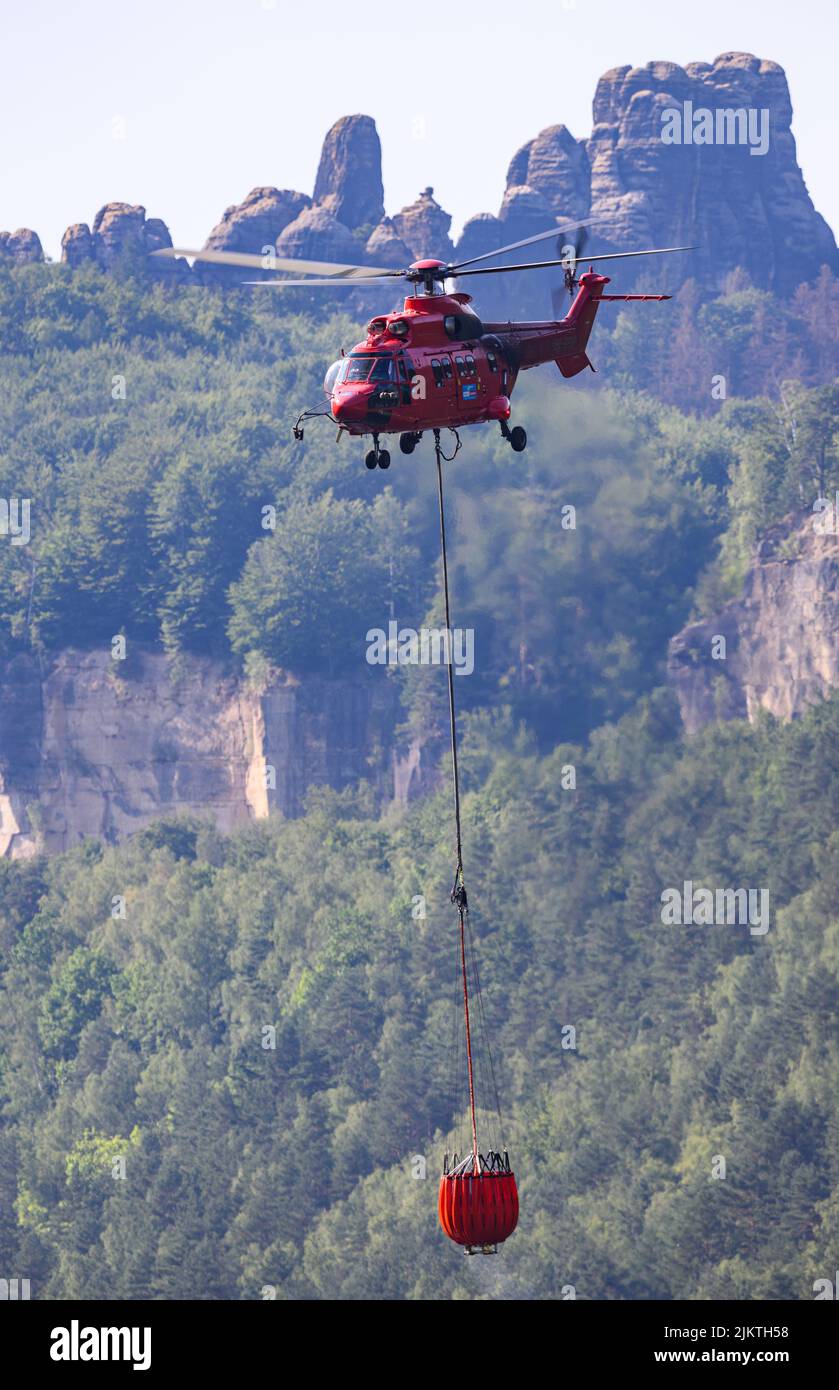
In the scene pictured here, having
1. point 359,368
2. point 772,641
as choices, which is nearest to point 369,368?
point 359,368

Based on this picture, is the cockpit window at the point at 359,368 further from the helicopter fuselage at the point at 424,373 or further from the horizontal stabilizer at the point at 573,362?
the horizontal stabilizer at the point at 573,362

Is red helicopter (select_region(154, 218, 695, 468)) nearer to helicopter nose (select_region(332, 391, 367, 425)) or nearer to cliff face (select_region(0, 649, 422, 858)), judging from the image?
helicopter nose (select_region(332, 391, 367, 425))

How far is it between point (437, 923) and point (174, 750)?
23.7m

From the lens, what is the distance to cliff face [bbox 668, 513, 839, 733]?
169750 mm

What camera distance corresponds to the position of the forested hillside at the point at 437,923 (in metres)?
140

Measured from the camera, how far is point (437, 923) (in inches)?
6270

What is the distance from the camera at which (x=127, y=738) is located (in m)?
178

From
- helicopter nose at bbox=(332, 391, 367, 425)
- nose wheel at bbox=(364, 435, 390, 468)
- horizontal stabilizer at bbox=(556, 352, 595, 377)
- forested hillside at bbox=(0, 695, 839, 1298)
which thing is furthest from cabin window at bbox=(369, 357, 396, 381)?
forested hillside at bbox=(0, 695, 839, 1298)

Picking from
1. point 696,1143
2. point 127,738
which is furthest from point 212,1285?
point 127,738

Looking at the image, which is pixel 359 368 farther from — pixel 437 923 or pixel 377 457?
pixel 437 923

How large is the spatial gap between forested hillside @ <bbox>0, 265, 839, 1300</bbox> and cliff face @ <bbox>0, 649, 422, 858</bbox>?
2.34m

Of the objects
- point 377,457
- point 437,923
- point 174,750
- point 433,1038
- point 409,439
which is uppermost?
point 174,750

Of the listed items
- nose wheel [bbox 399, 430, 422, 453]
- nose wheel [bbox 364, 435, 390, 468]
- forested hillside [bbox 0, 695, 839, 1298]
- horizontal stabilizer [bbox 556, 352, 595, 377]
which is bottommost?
nose wheel [bbox 364, 435, 390, 468]
